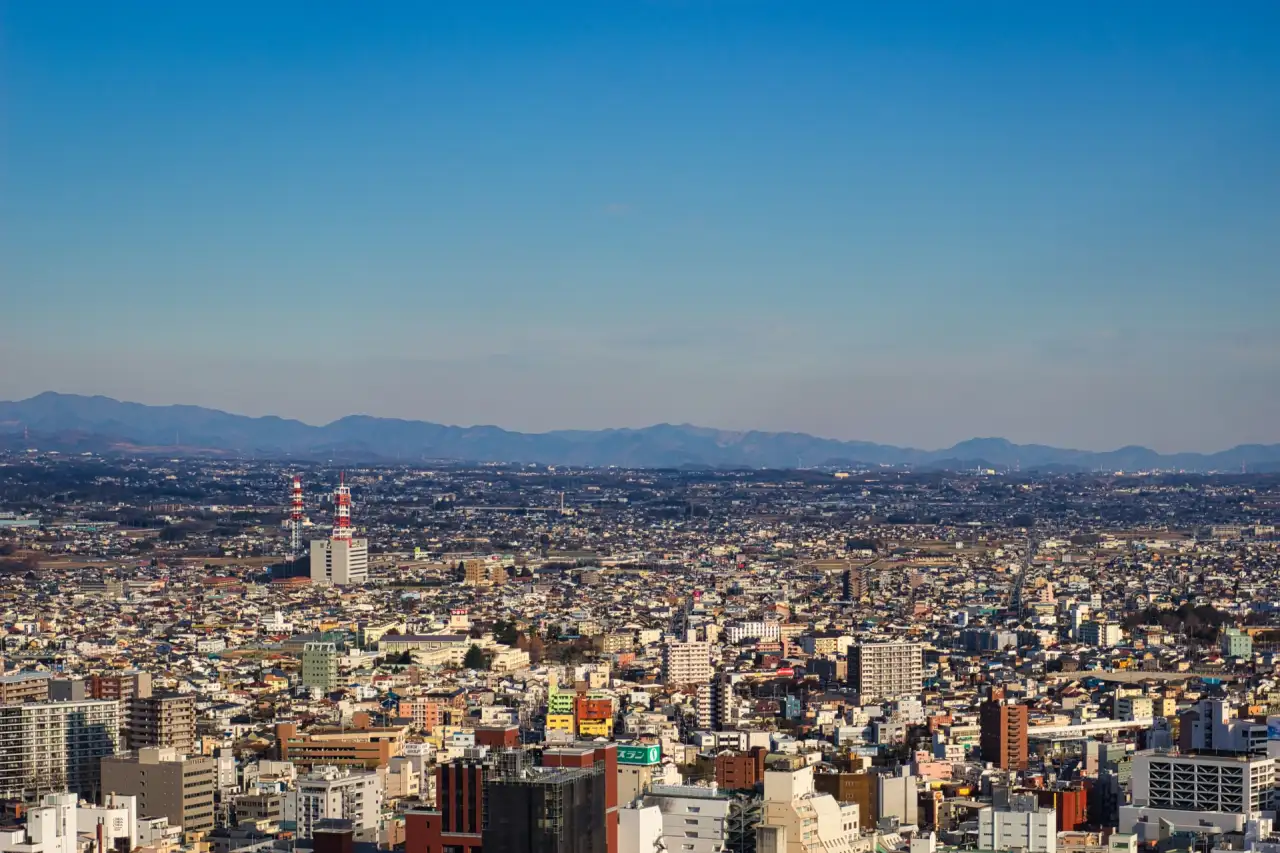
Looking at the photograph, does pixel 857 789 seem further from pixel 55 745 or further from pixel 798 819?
pixel 55 745

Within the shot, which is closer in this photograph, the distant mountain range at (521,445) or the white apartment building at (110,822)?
the white apartment building at (110,822)

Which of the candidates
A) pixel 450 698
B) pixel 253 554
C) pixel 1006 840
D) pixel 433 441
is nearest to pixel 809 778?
pixel 1006 840

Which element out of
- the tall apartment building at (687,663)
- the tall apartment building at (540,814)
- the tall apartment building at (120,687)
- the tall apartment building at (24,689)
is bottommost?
the tall apartment building at (687,663)

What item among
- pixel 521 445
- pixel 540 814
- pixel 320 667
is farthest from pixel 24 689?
pixel 521 445

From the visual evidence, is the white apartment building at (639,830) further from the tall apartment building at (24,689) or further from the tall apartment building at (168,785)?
the tall apartment building at (24,689)

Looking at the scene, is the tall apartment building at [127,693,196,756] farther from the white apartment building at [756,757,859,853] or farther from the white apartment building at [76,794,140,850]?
the white apartment building at [756,757,859,853]

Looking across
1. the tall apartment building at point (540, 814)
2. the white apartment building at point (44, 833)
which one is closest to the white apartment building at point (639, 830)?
the tall apartment building at point (540, 814)

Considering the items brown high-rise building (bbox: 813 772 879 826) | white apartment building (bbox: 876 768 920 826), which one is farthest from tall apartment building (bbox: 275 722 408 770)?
white apartment building (bbox: 876 768 920 826)
